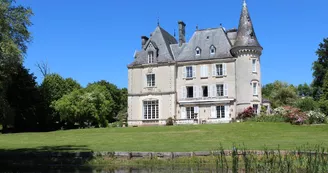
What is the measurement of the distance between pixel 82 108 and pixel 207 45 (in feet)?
50.1

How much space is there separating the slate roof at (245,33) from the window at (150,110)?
10864 mm

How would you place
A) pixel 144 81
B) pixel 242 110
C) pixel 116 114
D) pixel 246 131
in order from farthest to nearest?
pixel 116 114 < pixel 144 81 < pixel 242 110 < pixel 246 131

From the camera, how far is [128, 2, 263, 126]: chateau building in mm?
39812

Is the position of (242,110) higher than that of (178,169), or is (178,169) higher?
(242,110)

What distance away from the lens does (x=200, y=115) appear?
1620 inches

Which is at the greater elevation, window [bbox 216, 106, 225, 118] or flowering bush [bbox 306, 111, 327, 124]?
window [bbox 216, 106, 225, 118]

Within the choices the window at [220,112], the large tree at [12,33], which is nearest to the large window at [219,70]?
the window at [220,112]

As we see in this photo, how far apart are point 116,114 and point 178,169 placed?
5134 cm

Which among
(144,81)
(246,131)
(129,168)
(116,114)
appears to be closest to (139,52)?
(144,81)

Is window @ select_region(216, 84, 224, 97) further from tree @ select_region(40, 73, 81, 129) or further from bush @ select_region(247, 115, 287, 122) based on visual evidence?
tree @ select_region(40, 73, 81, 129)

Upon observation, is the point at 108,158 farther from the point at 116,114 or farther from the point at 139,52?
the point at 116,114

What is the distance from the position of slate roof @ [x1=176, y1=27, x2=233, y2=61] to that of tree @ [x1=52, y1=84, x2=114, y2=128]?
35.3 feet

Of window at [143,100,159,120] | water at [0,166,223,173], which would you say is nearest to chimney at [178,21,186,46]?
window at [143,100,159,120]

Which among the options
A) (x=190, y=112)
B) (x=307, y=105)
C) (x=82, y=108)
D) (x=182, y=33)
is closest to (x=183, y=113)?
(x=190, y=112)
